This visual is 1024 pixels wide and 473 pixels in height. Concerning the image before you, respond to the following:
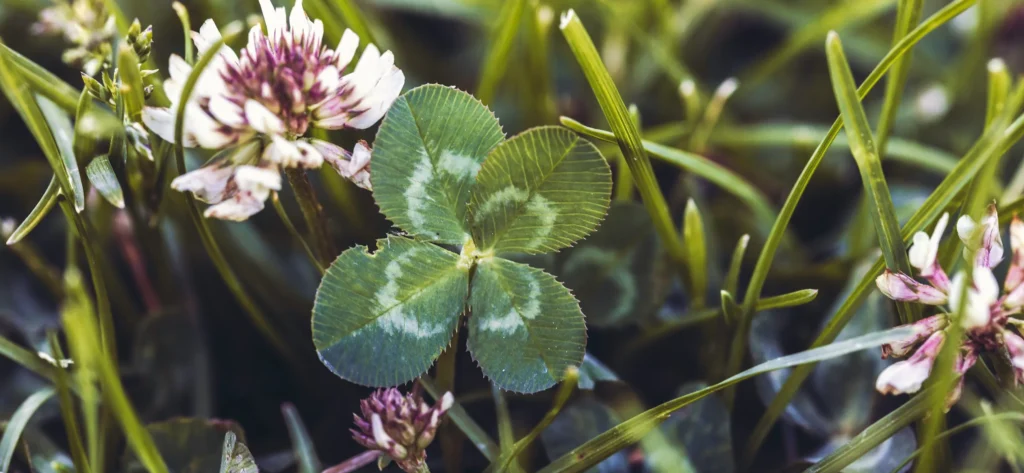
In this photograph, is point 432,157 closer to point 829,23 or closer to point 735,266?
point 735,266

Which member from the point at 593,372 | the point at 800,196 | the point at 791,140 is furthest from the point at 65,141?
the point at 791,140

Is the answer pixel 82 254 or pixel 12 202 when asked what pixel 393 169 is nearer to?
pixel 82 254

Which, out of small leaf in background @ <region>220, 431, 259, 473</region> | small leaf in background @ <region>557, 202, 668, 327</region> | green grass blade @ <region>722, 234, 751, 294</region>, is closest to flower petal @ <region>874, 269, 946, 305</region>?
green grass blade @ <region>722, 234, 751, 294</region>

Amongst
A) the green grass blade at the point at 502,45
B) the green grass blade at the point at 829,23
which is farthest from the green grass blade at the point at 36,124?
the green grass blade at the point at 829,23

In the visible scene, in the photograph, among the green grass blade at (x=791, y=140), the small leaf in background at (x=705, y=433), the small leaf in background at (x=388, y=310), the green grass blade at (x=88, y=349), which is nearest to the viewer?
the green grass blade at (x=88, y=349)

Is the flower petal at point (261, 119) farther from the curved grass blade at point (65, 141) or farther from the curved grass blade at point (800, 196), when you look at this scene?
the curved grass blade at point (800, 196)

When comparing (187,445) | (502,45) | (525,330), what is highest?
(502,45)

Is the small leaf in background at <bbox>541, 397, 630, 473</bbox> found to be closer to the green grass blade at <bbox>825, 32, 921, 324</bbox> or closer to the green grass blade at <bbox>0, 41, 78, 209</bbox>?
the green grass blade at <bbox>825, 32, 921, 324</bbox>
